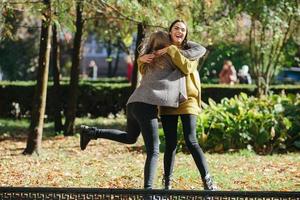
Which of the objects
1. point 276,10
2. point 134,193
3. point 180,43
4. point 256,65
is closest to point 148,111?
point 180,43

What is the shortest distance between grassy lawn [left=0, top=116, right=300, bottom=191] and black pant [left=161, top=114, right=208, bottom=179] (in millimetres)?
736

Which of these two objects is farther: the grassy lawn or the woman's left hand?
the grassy lawn

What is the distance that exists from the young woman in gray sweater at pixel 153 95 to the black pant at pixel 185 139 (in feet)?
0.76

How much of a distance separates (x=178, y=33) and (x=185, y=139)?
0.94m

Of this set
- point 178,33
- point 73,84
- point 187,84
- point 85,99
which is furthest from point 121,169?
point 85,99

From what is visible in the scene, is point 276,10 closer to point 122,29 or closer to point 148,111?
point 122,29

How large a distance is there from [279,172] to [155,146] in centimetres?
280

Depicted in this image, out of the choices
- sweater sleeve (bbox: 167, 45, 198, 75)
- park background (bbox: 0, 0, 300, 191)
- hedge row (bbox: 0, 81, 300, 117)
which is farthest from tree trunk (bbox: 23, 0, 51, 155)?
hedge row (bbox: 0, 81, 300, 117)

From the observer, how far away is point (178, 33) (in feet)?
18.8

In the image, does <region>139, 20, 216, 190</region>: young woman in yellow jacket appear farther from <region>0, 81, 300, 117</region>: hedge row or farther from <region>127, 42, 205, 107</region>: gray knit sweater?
<region>0, 81, 300, 117</region>: hedge row

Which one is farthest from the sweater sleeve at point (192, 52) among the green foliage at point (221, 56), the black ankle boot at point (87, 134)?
the green foliage at point (221, 56)

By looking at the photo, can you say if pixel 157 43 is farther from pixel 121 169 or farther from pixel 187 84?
pixel 121 169

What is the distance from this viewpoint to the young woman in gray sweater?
217 inches

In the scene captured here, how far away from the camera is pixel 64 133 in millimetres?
13453
